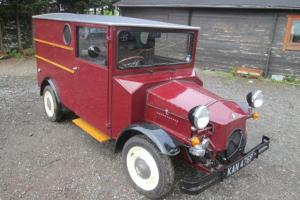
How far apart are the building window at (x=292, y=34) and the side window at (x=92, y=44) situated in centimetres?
798

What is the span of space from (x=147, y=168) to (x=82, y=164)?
1186 millimetres

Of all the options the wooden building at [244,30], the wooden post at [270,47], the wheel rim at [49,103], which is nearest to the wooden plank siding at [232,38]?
the wooden building at [244,30]

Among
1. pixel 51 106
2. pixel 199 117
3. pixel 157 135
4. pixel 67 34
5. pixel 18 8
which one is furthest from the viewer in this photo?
pixel 18 8

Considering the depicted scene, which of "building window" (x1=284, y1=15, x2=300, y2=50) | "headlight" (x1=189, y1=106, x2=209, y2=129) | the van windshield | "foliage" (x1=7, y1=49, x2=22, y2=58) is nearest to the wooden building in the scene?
"building window" (x1=284, y1=15, x2=300, y2=50)

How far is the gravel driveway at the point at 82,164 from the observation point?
352cm

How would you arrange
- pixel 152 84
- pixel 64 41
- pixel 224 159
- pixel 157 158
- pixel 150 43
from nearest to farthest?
pixel 157 158, pixel 224 159, pixel 152 84, pixel 150 43, pixel 64 41

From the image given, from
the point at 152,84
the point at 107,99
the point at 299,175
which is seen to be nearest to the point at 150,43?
the point at 152,84

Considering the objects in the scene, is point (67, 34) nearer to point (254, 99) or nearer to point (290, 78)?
point (254, 99)

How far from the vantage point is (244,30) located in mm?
10586

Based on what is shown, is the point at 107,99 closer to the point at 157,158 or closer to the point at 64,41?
the point at 157,158

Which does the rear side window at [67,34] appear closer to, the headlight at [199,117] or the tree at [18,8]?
the headlight at [199,117]

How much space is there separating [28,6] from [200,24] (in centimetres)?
715

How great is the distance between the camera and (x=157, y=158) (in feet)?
10.3

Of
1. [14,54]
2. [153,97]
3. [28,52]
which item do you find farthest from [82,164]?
[28,52]
